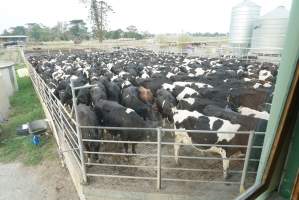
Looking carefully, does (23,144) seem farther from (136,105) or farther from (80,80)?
(136,105)

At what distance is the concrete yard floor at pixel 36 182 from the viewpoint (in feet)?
17.9

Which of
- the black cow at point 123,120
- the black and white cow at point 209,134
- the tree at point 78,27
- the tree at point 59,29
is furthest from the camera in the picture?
the black cow at point 123,120

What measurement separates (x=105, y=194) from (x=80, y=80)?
591 centimetres

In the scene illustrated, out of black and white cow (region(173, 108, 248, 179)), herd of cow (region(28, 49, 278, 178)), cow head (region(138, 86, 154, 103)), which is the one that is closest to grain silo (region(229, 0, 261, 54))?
herd of cow (region(28, 49, 278, 178))

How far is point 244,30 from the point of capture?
1446 centimetres

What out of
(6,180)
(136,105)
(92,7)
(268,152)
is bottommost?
(6,180)

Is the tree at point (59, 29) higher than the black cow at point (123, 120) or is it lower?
higher

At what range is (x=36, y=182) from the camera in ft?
19.6

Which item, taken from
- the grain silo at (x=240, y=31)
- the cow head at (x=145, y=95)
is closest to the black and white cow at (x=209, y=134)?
the cow head at (x=145, y=95)

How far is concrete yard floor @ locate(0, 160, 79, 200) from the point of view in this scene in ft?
17.9

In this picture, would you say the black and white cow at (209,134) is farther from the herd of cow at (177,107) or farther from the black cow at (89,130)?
the black cow at (89,130)

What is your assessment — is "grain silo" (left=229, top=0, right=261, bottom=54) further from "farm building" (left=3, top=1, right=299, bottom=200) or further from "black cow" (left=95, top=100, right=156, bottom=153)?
"black cow" (left=95, top=100, right=156, bottom=153)

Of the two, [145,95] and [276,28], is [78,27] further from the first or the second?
[276,28]

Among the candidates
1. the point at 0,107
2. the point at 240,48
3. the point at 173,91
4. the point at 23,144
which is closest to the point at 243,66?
the point at 240,48
